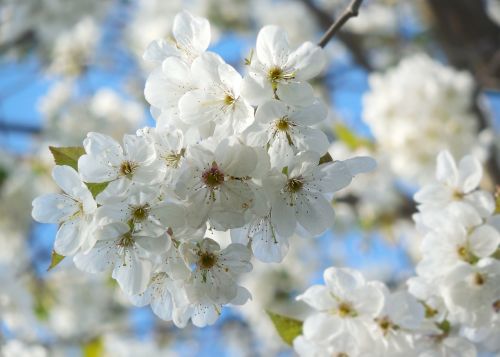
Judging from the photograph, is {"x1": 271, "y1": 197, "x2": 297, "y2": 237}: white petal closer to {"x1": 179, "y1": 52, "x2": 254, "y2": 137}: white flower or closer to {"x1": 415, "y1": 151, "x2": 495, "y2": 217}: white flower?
{"x1": 179, "y1": 52, "x2": 254, "y2": 137}: white flower

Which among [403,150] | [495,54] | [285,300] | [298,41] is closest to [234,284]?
[403,150]

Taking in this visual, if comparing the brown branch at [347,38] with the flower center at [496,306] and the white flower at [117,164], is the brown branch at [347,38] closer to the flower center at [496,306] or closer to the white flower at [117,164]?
the flower center at [496,306]

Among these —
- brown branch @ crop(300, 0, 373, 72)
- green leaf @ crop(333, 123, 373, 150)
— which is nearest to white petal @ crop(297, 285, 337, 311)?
green leaf @ crop(333, 123, 373, 150)

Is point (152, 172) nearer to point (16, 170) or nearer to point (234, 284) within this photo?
point (234, 284)

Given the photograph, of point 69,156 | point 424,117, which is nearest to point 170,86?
point 69,156

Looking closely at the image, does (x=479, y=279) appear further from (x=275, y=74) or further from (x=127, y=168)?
(x=127, y=168)
